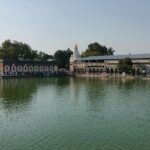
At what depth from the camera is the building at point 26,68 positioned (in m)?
69.3

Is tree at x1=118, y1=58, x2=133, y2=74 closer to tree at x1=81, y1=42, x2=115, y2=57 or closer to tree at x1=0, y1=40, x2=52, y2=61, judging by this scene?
tree at x1=81, y1=42, x2=115, y2=57

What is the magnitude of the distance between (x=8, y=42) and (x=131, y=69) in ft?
114

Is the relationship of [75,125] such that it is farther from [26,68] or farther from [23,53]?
[23,53]

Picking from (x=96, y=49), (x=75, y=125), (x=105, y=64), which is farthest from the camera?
(x=96, y=49)

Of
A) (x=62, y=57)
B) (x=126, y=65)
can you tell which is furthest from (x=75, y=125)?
(x=62, y=57)

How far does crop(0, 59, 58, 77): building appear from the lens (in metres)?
69.3

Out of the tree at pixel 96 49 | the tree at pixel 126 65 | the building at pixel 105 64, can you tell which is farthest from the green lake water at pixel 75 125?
the tree at pixel 96 49

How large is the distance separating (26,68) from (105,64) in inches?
736

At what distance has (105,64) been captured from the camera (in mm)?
74125

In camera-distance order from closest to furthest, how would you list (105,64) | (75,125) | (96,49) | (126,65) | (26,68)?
(75,125) < (126,65) < (26,68) < (105,64) < (96,49)

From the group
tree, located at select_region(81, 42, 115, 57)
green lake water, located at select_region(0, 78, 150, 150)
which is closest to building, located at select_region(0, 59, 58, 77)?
tree, located at select_region(81, 42, 115, 57)

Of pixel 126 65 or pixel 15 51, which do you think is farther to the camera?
pixel 15 51

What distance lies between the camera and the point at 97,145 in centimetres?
1491

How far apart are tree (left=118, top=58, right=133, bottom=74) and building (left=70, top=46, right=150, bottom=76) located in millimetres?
2407
